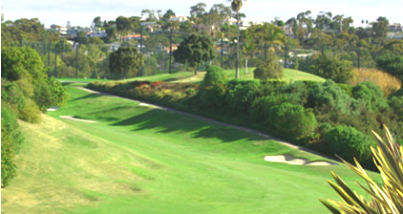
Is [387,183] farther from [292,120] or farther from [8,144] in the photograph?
[292,120]

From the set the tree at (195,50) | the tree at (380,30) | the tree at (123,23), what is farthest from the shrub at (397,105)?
the tree at (123,23)

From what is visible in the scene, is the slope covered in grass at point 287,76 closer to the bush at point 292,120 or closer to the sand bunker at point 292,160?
the bush at point 292,120

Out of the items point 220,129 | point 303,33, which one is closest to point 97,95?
point 220,129

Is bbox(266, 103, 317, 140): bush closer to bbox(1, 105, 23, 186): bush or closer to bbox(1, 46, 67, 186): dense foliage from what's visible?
bbox(1, 46, 67, 186): dense foliage

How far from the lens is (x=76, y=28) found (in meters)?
193

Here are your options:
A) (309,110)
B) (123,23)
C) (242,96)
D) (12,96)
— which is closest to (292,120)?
(309,110)

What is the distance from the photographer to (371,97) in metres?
36.8

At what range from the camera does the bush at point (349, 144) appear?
27938mm

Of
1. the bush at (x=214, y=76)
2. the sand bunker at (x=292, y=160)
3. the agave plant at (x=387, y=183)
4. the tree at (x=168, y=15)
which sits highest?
the tree at (x=168, y=15)

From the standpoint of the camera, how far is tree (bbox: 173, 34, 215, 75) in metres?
57.8

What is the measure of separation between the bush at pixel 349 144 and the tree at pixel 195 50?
29.8 m

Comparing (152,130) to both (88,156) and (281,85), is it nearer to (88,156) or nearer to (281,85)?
(281,85)

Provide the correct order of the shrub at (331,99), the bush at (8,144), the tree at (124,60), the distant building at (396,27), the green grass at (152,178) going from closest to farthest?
1. the bush at (8,144)
2. the green grass at (152,178)
3. the shrub at (331,99)
4. the tree at (124,60)
5. the distant building at (396,27)

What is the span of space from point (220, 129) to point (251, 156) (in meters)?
6.03
